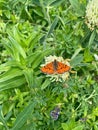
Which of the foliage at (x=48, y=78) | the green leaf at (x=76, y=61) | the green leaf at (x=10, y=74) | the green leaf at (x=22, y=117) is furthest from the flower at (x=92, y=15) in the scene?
the green leaf at (x=22, y=117)

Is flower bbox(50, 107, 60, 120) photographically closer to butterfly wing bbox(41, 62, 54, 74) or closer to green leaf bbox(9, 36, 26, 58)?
butterfly wing bbox(41, 62, 54, 74)

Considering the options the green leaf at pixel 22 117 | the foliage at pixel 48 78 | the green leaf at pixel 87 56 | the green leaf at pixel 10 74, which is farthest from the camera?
the green leaf at pixel 87 56

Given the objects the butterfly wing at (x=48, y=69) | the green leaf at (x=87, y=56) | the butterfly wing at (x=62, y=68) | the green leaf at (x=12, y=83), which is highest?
the butterfly wing at (x=48, y=69)

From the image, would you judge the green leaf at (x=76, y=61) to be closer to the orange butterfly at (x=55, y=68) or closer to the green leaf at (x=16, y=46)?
the orange butterfly at (x=55, y=68)

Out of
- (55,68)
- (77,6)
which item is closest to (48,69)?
(55,68)

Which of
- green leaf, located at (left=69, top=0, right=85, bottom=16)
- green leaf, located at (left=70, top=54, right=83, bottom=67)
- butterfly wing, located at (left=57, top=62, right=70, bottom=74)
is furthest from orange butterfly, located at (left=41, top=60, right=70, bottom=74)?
green leaf, located at (left=69, top=0, right=85, bottom=16)

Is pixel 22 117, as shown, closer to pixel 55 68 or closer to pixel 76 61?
pixel 55 68

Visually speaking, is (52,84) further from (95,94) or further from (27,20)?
(27,20)
